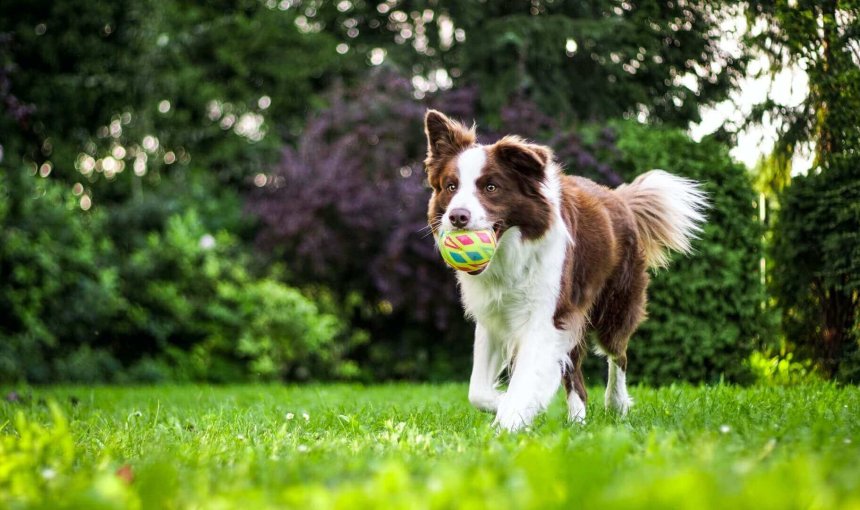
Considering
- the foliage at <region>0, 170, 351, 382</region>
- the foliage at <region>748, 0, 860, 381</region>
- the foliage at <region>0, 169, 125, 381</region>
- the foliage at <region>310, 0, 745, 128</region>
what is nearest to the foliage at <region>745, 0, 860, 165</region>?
the foliage at <region>748, 0, 860, 381</region>

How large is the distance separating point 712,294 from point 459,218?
4.03 meters

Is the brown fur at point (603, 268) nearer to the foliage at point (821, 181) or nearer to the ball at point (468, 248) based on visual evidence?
the ball at point (468, 248)

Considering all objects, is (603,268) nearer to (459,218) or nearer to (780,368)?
(459,218)

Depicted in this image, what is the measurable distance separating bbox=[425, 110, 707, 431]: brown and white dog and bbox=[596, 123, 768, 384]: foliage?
2508mm

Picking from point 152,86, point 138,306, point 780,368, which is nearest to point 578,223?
point 780,368

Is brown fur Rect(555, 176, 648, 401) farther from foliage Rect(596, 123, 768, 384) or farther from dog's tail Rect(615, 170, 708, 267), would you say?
foliage Rect(596, 123, 768, 384)

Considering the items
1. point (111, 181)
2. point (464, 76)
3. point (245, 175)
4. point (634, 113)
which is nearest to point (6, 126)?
point (111, 181)

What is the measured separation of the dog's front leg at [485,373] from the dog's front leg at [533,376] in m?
0.21

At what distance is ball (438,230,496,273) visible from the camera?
427cm

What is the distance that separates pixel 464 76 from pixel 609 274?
7083 millimetres

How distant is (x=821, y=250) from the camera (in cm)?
654

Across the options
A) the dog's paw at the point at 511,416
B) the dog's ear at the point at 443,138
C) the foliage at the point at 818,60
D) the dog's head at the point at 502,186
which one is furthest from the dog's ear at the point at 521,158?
the foliage at the point at 818,60

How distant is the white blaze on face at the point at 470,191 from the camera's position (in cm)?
432

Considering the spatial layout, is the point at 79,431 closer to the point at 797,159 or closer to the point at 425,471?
the point at 425,471
